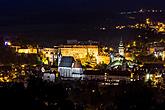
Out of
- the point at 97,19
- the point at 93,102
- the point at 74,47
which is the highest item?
the point at 97,19

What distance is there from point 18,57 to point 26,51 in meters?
3.69

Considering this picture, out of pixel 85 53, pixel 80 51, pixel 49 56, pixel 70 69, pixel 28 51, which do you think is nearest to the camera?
pixel 70 69

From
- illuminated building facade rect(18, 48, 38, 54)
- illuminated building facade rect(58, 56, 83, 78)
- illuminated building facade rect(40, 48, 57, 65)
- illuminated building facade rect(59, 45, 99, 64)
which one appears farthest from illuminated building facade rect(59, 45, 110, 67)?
illuminated building facade rect(58, 56, 83, 78)

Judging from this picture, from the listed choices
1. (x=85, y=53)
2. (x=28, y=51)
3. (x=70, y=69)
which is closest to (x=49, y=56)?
(x=85, y=53)

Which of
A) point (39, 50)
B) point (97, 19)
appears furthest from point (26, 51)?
point (97, 19)

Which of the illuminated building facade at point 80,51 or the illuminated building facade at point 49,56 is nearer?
the illuminated building facade at point 49,56

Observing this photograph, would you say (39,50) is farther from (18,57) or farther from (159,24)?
(159,24)

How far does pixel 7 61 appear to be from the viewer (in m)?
36.5

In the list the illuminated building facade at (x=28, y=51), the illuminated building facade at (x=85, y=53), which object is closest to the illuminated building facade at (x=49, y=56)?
the illuminated building facade at (x=85, y=53)

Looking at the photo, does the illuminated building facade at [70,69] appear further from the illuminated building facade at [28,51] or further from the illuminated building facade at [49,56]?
the illuminated building facade at [28,51]

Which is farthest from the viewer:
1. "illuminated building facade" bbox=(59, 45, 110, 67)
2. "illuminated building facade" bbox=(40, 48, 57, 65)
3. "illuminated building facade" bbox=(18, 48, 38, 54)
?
"illuminated building facade" bbox=(18, 48, 38, 54)

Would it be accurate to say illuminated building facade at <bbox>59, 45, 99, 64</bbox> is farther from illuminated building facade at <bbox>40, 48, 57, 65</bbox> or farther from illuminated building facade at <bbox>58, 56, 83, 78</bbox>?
illuminated building facade at <bbox>58, 56, 83, 78</bbox>

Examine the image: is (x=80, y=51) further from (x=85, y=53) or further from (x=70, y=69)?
(x=70, y=69)

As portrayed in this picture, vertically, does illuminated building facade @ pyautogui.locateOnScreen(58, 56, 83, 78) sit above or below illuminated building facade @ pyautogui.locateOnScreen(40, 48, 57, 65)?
below
